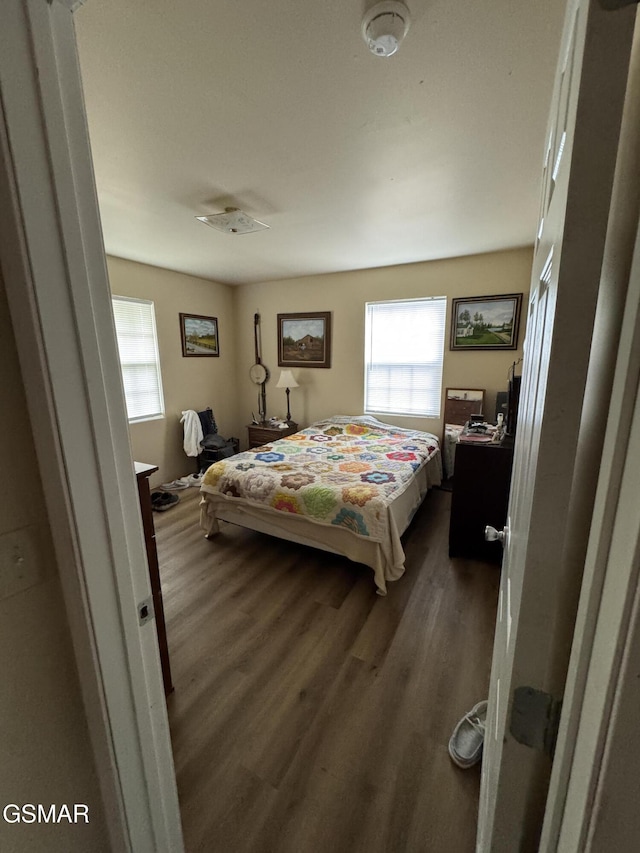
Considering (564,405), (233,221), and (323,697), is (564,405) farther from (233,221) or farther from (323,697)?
(233,221)

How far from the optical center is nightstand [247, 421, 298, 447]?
4.47m

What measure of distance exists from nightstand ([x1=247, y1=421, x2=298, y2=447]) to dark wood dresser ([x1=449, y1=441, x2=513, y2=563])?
249cm

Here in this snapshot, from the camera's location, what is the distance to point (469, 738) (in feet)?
4.47

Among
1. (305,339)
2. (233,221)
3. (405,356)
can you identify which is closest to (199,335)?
(305,339)

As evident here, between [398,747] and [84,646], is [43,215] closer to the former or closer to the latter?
[84,646]

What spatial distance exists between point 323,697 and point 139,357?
3597 millimetres

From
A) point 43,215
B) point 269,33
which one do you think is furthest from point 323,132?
point 43,215

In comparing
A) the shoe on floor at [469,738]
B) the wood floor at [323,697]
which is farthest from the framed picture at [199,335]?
the shoe on floor at [469,738]

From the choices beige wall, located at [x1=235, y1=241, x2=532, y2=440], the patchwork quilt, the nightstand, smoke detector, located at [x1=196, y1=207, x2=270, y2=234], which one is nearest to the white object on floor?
the nightstand

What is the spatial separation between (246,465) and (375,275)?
269 centimetres

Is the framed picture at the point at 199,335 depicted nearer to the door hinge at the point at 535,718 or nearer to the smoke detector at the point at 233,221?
the smoke detector at the point at 233,221

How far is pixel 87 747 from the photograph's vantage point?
2.49 ft

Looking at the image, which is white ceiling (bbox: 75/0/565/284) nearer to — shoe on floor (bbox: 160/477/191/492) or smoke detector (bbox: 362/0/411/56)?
smoke detector (bbox: 362/0/411/56)

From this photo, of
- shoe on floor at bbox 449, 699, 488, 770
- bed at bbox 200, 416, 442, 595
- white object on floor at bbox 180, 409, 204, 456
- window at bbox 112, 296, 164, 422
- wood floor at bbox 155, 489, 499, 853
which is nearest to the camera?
wood floor at bbox 155, 489, 499, 853
